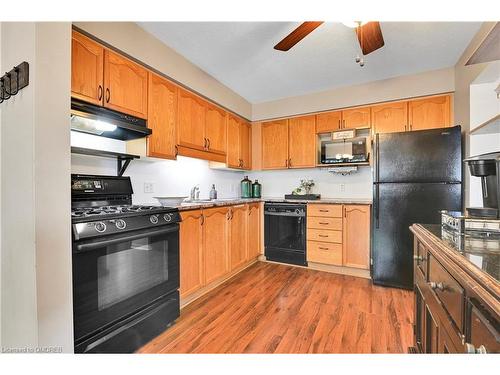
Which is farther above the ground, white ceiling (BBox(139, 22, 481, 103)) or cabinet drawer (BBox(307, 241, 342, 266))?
white ceiling (BBox(139, 22, 481, 103))

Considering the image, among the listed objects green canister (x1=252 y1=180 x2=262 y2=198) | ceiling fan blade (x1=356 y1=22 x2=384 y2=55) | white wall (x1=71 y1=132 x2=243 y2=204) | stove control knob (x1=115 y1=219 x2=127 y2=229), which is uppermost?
ceiling fan blade (x1=356 y1=22 x2=384 y2=55)

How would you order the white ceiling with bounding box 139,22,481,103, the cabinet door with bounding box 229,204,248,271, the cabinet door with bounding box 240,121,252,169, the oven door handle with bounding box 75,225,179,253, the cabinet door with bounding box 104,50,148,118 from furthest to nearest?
the cabinet door with bounding box 240,121,252,169 → the cabinet door with bounding box 229,204,248,271 → the white ceiling with bounding box 139,22,481,103 → the cabinet door with bounding box 104,50,148,118 → the oven door handle with bounding box 75,225,179,253

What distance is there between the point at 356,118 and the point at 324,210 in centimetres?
132

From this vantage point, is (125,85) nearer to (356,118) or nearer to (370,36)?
(370,36)

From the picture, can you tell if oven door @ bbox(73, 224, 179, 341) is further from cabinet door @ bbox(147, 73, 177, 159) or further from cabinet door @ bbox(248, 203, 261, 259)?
cabinet door @ bbox(248, 203, 261, 259)

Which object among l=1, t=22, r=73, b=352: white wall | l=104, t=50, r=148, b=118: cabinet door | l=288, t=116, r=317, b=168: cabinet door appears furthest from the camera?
l=288, t=116, r=317, b=168: cabinet door

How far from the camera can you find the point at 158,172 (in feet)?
7.73

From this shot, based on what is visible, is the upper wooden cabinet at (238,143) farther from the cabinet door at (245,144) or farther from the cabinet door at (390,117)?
the cabinet door at (390,117)

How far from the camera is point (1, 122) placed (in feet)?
4.07

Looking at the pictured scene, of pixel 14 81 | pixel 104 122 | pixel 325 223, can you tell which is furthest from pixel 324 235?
pixel 14 81

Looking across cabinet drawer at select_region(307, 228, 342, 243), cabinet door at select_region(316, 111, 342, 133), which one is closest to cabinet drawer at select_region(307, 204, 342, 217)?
cabinet drawer at select_region(307, 228, 342, 243)

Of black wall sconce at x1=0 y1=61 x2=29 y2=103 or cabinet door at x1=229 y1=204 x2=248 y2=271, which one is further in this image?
cabinet door at x1=229 y1=204 x2=248 y2=271

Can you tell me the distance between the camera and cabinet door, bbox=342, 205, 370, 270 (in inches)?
105
